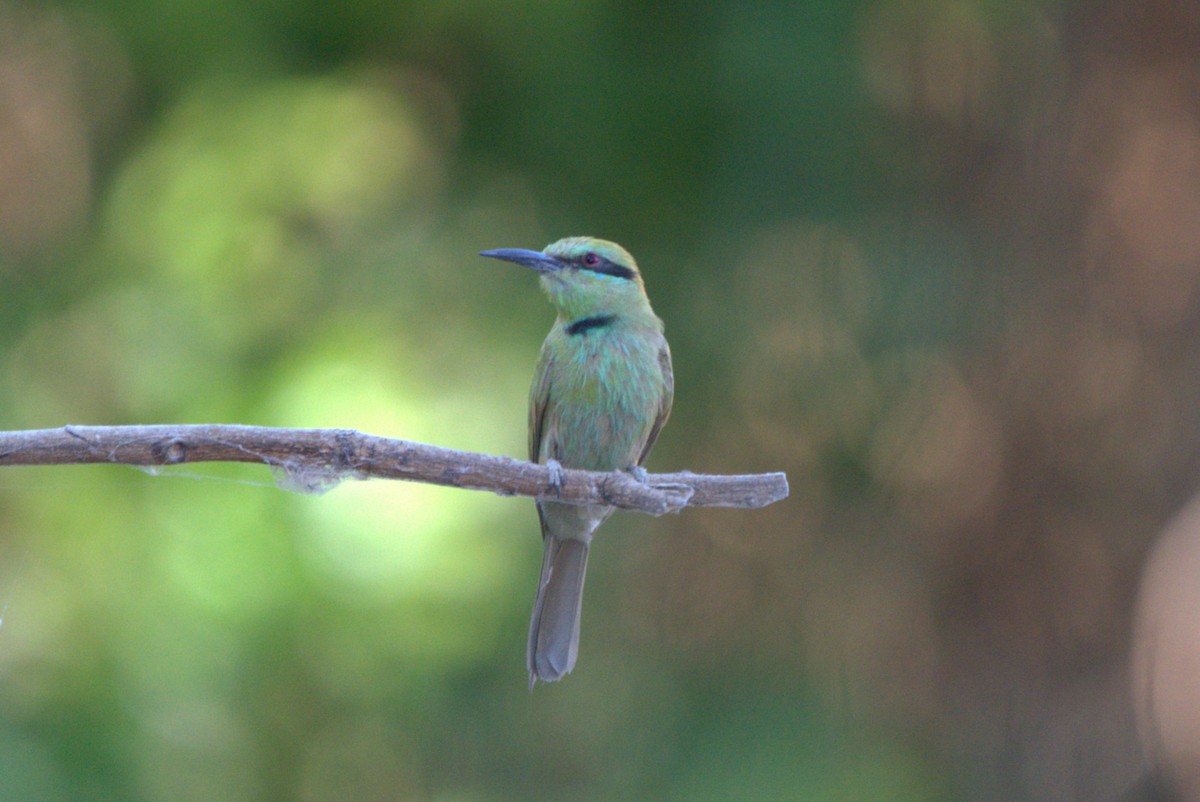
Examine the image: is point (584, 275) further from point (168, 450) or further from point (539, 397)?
point (168, 450)

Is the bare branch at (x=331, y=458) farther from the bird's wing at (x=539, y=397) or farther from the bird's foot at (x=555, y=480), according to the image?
the bird's wing at (x=539, y=397)

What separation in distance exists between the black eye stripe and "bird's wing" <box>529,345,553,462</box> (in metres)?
0.24

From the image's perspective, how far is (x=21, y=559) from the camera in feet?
11.3

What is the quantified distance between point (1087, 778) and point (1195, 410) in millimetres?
1293

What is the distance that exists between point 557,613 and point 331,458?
3.78ft

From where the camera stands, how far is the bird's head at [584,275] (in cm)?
292

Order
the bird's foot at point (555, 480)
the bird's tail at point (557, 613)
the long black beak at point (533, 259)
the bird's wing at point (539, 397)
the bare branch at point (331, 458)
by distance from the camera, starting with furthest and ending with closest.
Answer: the bird's wing at point (539, 397) → the long black beak at point (533, 259) → the bird's tail at point (557, 613) → the bird's foot at point (555, 480) → the bare branch at point (331, 458)

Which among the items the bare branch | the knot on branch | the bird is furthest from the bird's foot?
the bird

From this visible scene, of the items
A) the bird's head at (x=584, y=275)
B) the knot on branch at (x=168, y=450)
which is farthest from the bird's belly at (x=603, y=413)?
the knot on branch at (x=168, y=450)

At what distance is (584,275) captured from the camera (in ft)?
9.59

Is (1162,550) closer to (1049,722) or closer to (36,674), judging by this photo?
(1049,722)

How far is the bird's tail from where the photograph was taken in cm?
260

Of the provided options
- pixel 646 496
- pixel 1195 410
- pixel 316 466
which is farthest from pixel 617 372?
pixel 1195 410

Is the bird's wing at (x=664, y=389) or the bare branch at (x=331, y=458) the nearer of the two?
the bare branch at (x=331, y=458)
